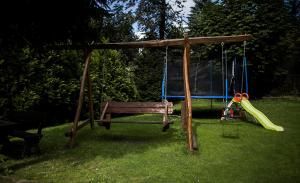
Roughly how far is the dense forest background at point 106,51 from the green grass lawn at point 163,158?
1449 millimetres

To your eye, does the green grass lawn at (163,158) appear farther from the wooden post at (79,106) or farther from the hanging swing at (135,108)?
the hanging swing at (135,108)

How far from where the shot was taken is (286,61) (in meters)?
26.1

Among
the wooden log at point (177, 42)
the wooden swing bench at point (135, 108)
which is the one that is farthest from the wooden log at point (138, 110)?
the wooden log at point (177, 42)

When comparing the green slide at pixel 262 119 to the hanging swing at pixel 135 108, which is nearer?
the hanging swing at pixel 135 108

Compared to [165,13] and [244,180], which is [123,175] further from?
[165,13]

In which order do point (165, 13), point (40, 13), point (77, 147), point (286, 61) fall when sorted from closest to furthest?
point (40, 13)
point (77, 147)
point (165, 13)
point (286, 61)

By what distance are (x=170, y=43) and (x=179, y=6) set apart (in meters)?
16.1

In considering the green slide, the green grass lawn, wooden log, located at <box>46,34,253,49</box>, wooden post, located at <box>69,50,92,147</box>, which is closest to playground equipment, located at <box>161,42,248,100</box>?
the green slide

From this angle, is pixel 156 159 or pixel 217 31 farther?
pixel 217 31

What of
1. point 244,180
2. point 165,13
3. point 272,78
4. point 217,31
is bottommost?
point 244,180

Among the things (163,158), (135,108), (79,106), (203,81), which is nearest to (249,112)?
(203,81)

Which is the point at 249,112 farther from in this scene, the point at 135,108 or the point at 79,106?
the point at 79,106

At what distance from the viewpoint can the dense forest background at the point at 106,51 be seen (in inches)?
208

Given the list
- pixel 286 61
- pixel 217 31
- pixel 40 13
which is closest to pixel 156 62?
pixel 217 31
